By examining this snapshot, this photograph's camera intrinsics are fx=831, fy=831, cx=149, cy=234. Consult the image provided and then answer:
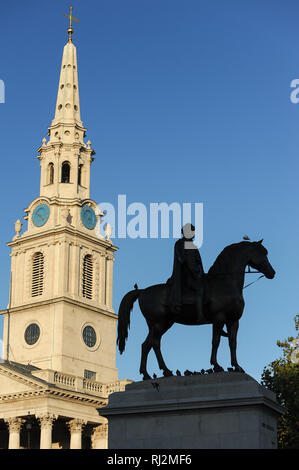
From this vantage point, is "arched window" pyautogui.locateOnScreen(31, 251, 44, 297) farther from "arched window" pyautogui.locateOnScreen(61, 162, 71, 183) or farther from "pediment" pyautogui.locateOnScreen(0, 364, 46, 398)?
"pediment" pyautogui.locateOnScreen(0, 364, 46, 398)

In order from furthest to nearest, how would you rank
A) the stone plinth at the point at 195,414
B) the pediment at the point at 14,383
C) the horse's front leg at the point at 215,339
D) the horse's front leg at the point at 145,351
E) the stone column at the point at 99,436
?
1. the stone column at the point at 99,436
2. the pediment at the point at 14,383
3. the horse's front leg at the point at 145,351
4. the horse's front leg at the point at 215,339
5. the stone plinth at the point at 195,414

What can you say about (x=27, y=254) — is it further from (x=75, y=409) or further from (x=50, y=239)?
(x=75, y=409)

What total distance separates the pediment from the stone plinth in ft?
148

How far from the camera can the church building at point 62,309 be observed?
67.0 meters

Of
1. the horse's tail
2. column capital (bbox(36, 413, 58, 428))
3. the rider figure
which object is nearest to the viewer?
the rider figure

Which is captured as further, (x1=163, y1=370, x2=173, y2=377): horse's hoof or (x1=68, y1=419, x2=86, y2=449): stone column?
(x1=68, y1=419, x2=86, y2=449): stone column

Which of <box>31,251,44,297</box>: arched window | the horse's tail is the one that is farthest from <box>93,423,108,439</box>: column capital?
the horse's tail

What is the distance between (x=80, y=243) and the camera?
78375 mm

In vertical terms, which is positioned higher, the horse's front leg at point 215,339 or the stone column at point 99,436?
the stone column at point 99,436

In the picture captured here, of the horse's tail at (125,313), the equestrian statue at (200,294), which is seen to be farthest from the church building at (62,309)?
the equestrian statue at (200,294)

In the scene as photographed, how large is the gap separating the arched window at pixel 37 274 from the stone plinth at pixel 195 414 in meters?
56.0

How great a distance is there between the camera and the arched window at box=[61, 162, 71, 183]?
270 ft

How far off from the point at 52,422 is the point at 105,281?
732 inches

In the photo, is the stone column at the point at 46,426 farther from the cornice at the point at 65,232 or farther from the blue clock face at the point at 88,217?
the blue clock face at the point at 88,217
